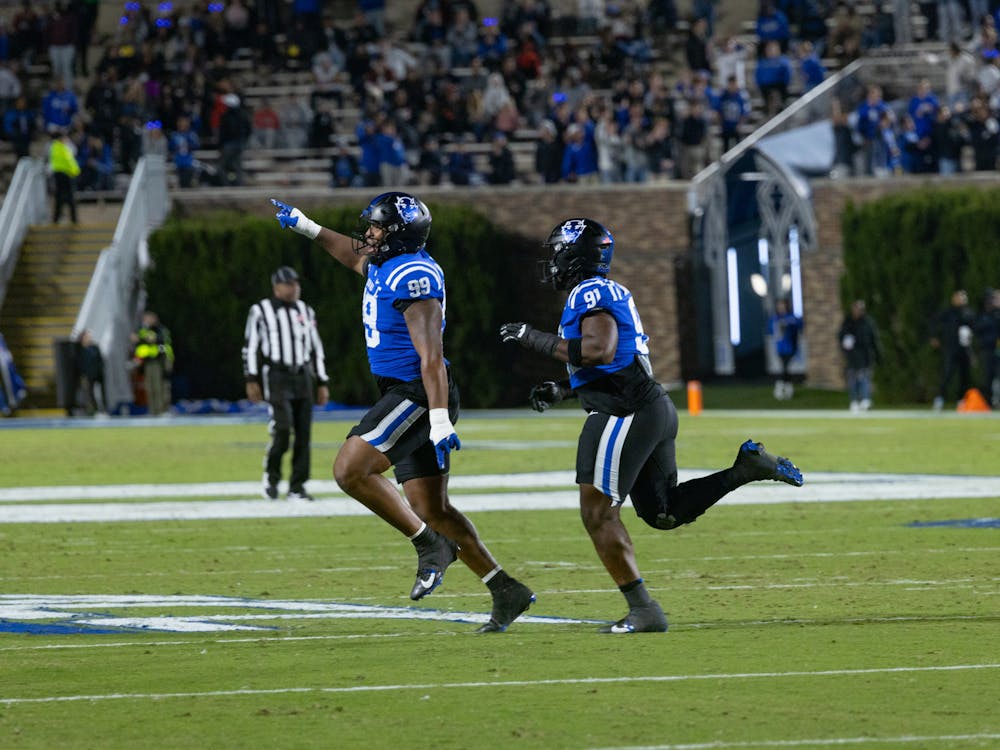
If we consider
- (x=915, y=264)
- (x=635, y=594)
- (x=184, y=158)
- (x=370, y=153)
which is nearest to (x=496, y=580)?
(x=635, y=594)

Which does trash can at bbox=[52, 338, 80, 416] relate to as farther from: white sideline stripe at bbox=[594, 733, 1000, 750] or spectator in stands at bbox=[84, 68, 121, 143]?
white sideline stripe at bbox=[594, 733, 1000, 750]

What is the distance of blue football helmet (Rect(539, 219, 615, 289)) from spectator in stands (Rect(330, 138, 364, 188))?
2875 cm

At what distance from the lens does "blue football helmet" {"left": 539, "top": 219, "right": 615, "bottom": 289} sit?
9.24 metres

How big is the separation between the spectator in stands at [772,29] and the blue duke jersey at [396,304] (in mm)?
29364

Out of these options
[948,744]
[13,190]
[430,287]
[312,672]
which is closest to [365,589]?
[430,287]

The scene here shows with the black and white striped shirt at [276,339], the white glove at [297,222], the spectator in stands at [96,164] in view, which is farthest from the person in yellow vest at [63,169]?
the white glove at [297,222]

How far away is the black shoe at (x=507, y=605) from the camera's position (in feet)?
30.3

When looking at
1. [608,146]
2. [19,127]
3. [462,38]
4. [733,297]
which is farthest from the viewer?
[462,38]

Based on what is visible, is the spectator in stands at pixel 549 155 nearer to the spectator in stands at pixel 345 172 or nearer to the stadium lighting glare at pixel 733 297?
the spectator in stands at pixel 345 172

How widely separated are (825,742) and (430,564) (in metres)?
3.14

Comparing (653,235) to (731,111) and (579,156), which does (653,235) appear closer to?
(579,156)

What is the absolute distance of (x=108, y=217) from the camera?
3938 centimetres

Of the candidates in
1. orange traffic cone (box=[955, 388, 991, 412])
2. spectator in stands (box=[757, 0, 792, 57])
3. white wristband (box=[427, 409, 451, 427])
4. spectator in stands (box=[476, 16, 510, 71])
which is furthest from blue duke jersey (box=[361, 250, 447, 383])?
spectator in stands (box=[476, 16, 510, 71])

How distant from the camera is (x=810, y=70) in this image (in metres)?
37.5
